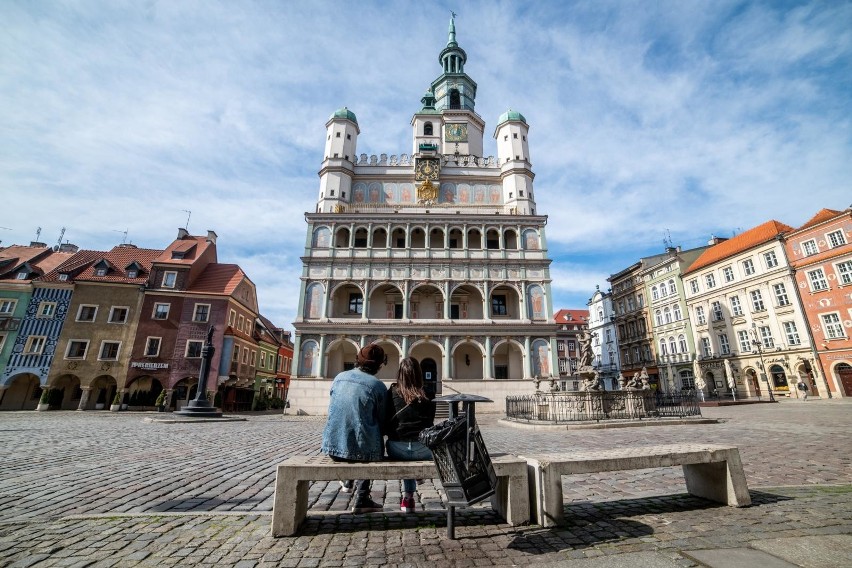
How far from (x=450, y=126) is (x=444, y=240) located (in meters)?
13.3

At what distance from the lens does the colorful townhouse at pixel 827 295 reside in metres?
26.5

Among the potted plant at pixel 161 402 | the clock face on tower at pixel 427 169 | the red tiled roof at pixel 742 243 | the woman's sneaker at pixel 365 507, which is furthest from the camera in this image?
the red tiled roof at pixel 742 243

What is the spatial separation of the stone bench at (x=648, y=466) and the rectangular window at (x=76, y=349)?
34098 millimetres

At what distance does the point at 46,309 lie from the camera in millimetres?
27469

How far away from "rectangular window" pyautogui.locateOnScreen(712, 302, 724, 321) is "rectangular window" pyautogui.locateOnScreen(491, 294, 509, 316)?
22.0 meters

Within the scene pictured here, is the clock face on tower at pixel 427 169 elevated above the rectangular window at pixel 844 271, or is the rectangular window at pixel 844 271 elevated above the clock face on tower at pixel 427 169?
the clock face on tower at pixel 427 169

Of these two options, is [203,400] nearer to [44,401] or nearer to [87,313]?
[44,401]

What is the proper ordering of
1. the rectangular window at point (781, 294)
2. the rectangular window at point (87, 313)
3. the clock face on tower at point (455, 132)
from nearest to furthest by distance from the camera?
1. the rectangular window at point (87, 313)
2. the rectangular window at point (781, 294)
3. the clock face on tower at point (455, 132)

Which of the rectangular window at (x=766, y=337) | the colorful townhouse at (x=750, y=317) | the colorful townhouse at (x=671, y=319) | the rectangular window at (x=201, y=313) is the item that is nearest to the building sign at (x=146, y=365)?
the rectangular window at (x=201, y=313)

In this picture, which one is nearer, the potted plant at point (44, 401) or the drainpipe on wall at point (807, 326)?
the potted plant at point (44, 401)

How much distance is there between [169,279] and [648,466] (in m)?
33.3

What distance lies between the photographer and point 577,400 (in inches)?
582

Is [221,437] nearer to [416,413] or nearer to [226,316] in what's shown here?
[416,413]

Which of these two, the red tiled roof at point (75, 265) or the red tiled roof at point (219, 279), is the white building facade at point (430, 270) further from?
the red tiled roof at point (75, 265)
